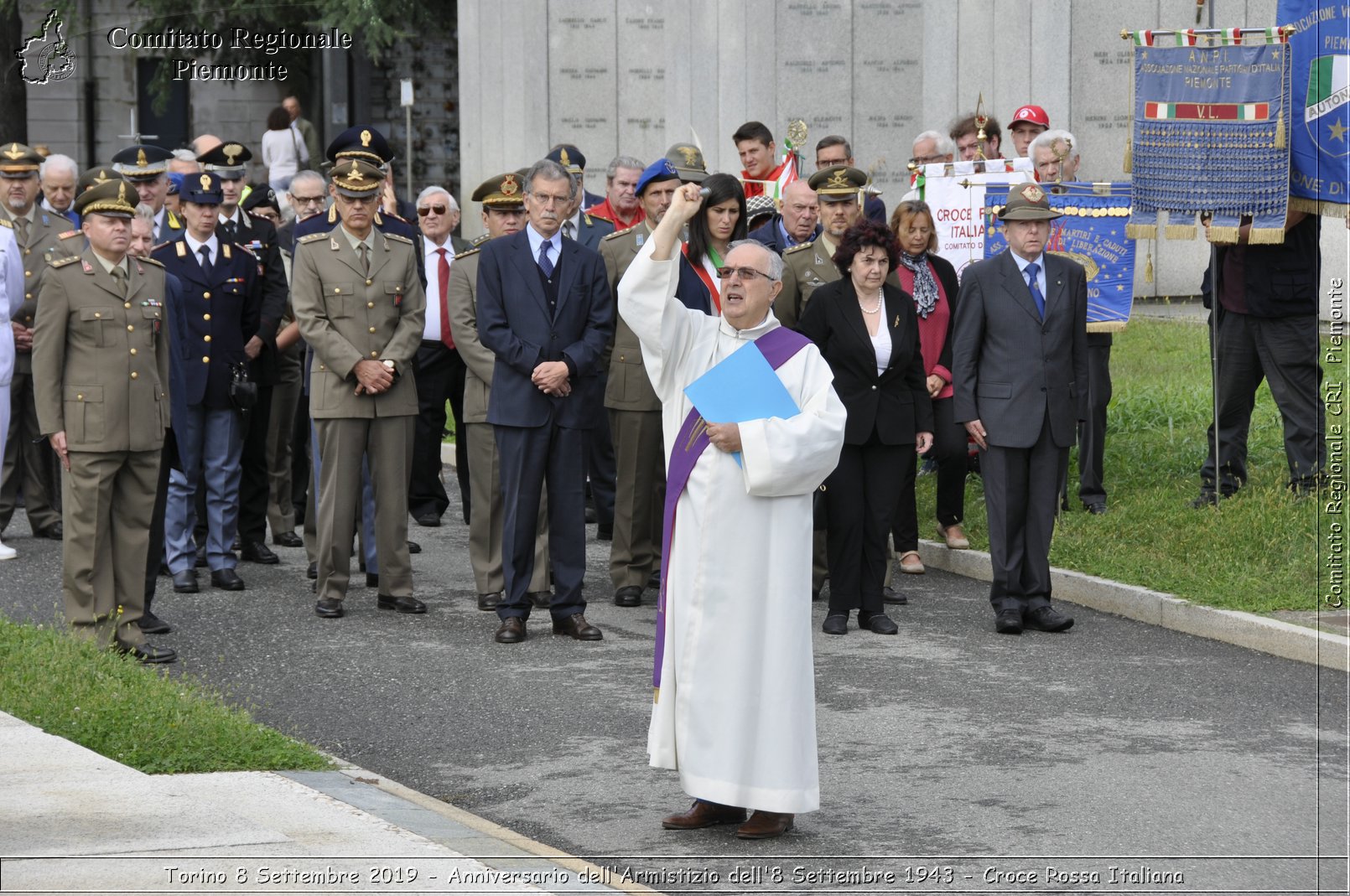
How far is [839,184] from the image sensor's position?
10.5 meters

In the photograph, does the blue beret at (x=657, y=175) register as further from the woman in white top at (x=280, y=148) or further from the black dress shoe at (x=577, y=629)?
the woman in white top at (x=280, y=148)

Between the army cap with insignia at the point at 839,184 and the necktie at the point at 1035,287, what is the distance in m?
1.20

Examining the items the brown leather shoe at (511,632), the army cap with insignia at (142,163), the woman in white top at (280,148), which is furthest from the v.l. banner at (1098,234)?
the woman in white top at (280,148)

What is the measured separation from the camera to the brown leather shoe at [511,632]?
9.50 metres

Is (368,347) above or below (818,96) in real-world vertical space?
below

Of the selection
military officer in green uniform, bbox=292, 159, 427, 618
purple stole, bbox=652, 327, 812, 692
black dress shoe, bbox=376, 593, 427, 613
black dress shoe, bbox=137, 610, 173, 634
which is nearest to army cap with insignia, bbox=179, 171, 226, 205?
military officer in green uniform, bbox=292, 159, 427, 618

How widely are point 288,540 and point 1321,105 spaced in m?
7.03

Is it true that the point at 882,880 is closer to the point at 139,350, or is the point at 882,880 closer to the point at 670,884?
the point at 670,884

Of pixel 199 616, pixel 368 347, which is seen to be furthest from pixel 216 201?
pixel 199 616

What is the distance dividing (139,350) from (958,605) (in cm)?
459

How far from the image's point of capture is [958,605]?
413 inches

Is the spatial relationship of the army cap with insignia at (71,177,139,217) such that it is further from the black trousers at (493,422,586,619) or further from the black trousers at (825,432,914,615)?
the black trousers at (825,432,914,615)

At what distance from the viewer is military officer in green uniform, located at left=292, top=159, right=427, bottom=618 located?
33.4 ft

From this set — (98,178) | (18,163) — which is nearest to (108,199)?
(98,178)
